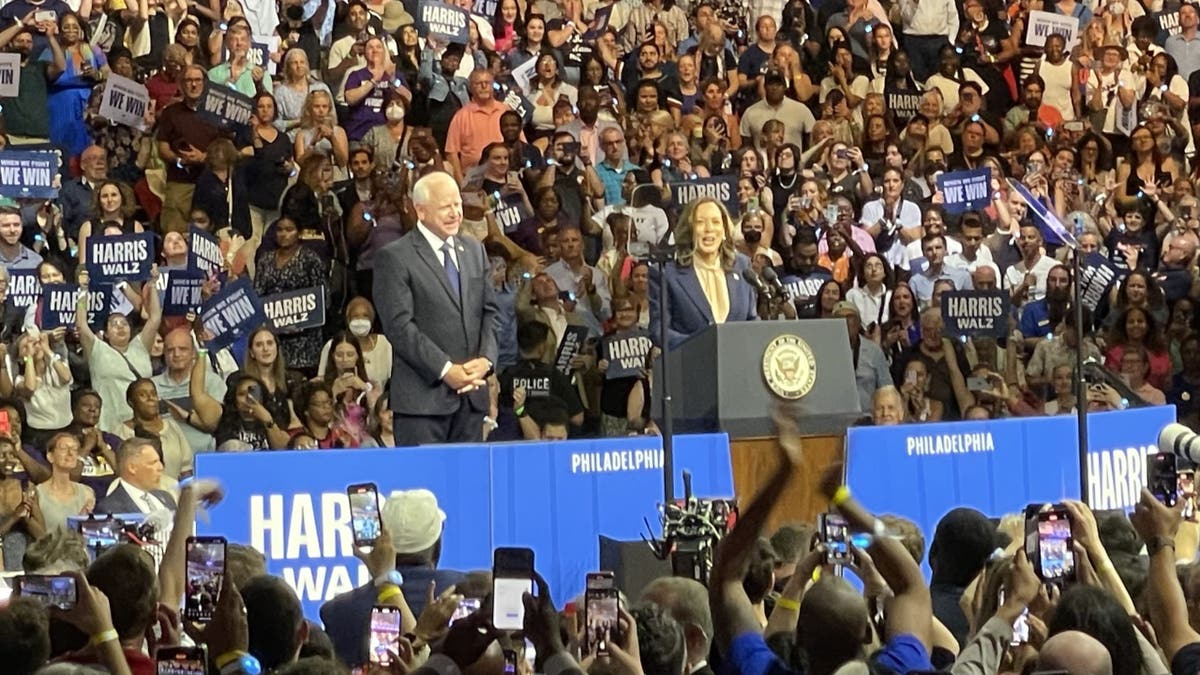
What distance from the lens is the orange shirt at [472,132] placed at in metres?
15.1

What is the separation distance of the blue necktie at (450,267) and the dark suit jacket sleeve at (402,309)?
0.10m

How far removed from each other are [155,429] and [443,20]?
16.1ft

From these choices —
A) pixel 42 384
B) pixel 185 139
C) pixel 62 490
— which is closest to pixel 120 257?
pixel 42 384

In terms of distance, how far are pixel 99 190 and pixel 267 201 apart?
98cm

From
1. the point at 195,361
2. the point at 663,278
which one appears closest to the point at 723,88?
the point at 195,361

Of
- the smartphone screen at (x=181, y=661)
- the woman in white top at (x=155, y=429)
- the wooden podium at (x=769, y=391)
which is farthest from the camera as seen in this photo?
the woman in white top at (x=155, y=429)

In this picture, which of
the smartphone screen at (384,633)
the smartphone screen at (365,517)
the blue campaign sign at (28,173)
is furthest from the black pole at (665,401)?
the blue campaign sign at (28,173)

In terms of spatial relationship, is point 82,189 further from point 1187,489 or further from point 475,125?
point 1187,489

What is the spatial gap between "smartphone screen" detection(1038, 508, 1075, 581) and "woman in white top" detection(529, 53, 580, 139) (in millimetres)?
10951

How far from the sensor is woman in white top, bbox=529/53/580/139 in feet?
51.1

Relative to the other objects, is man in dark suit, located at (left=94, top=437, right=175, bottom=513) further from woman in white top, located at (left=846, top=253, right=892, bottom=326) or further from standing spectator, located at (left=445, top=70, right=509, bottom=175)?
woman in white top, located at (left=846, top=253, right=892, bottom=326)

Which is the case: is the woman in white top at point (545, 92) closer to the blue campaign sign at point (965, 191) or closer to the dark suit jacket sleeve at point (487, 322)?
the blue campaign sign at point (965, 191)

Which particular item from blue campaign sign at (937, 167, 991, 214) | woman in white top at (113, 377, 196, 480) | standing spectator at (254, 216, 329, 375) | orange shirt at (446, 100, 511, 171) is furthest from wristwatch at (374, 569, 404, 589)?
blue campaign sign at (937, 167, 991, 214)

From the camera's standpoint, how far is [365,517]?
5668mm
